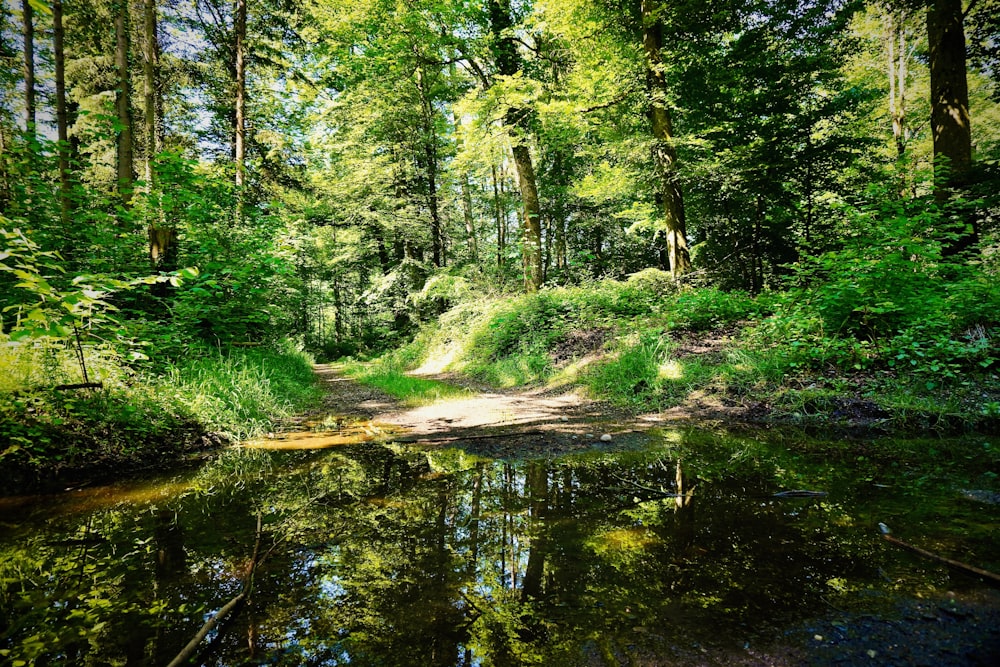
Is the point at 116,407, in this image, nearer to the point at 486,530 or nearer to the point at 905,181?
the point at 486,530

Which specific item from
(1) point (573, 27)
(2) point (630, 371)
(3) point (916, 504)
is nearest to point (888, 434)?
(3) point (916, 504)

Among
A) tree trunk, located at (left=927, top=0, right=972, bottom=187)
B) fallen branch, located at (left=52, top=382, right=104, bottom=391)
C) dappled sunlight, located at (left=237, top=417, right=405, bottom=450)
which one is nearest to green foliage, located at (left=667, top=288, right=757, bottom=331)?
tree trunk, located at (left=927, top=0, right=972, bottom=187)

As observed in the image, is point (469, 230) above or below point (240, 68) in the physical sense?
below

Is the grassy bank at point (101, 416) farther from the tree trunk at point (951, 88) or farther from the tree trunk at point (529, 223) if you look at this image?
the tree trunk at point (951, 88)

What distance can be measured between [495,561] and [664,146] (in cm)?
978

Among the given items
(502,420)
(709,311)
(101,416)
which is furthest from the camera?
(709,311)

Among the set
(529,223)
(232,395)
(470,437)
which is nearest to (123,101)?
(232,395)

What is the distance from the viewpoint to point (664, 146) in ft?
30.6

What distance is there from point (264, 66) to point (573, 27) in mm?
9343

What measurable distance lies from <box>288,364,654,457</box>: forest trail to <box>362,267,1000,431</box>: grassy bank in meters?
0.75

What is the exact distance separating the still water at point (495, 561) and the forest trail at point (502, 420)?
945mm

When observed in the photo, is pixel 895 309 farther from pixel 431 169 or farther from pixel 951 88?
pixel 431 169

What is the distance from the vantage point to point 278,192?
14320 millimetres

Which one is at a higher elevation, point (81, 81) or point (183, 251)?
point (81, 81)
